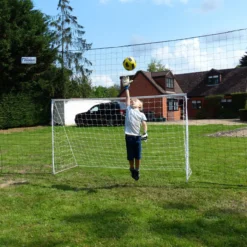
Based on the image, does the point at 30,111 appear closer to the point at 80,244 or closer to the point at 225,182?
the point at 225,182

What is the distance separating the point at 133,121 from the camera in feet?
19.8

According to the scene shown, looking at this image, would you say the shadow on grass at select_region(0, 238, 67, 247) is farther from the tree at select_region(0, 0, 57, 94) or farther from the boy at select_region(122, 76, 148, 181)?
the tree at select_region(0, 0, 57, 94)

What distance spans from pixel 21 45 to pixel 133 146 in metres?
18.3

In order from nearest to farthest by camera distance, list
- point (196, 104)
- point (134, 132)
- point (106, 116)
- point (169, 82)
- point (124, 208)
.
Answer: point (124, 208), point (134, 132), point (106, 116), point (169, 82), point (196, 104)

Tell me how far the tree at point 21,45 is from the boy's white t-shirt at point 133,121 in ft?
56.5

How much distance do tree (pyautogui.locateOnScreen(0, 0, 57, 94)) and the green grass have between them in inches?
610

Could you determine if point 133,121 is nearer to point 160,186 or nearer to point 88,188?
point 160,186

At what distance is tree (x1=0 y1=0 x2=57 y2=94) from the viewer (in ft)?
70.5

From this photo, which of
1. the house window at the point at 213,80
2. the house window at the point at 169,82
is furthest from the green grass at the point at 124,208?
the house window at the point at 213,80

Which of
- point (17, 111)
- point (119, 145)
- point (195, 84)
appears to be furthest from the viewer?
point (195, 84)

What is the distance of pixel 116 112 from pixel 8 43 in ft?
28.8

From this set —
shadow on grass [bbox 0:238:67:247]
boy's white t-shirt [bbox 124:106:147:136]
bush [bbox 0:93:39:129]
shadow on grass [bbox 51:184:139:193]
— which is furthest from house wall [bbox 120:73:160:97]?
shadow on grass [bbox 0:238:67:247]

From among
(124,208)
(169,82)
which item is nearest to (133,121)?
(124,208)

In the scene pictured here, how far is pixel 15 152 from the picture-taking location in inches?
420
